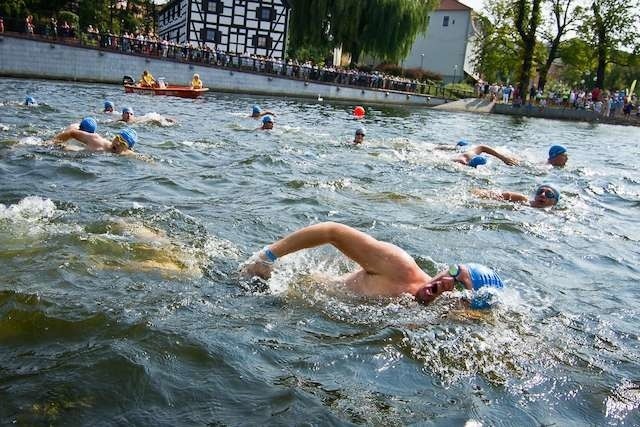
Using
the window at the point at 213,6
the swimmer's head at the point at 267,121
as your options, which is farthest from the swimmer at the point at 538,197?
the window at the point at 213,6

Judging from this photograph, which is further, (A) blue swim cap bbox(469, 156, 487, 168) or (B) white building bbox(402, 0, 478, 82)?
(B) white building bbox(402, 0, 478, 82)

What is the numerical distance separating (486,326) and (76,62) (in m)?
34.8

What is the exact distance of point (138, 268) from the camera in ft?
18.2

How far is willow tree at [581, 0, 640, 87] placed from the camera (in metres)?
54.9

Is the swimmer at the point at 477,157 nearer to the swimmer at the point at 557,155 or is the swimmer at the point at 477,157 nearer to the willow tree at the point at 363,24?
the swimmer at the point at 557,155

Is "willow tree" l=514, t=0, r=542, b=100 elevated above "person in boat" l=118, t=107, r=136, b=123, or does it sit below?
above

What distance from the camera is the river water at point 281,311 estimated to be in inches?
149

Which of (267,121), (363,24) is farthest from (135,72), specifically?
(267,121)

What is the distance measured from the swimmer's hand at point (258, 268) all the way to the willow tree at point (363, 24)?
42.5 meters

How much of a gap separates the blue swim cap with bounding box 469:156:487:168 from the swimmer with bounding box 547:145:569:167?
8.19ft

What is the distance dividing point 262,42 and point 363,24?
8011 millimetres

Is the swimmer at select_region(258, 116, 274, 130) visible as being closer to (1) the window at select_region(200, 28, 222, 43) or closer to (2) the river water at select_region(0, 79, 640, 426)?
(2) the river water at select_region(0, 79, 640, 426)

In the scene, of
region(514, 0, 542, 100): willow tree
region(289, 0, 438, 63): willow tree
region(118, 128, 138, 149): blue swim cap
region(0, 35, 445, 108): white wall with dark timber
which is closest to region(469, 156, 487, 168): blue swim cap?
region(118, 128, 138, 149): blue swim cap

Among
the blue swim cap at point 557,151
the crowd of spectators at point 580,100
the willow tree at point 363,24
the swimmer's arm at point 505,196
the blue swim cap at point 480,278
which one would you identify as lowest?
the swimmer's arm at point 505,196
